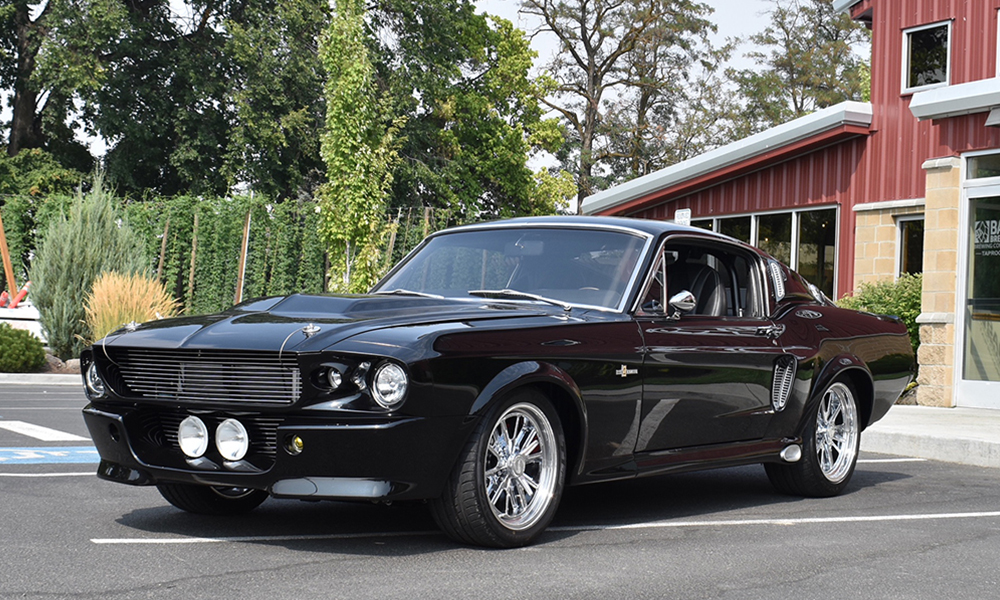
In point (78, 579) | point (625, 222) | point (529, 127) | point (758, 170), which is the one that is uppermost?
point (529, 127)

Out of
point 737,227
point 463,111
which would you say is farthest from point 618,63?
point 737,227

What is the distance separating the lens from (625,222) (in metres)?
6.97

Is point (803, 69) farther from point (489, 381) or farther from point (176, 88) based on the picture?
point (489, 381)

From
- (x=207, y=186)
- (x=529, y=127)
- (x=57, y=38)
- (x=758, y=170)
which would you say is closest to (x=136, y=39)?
(x=57, y=38)

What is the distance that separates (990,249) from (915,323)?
1544mm

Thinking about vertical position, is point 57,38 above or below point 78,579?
above

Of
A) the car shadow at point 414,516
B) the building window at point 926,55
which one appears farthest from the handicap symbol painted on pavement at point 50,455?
the building window at point 926,55

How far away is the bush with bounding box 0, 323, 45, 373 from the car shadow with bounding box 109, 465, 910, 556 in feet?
43.3

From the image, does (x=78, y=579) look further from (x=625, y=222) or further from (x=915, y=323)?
(x=915, y=323)

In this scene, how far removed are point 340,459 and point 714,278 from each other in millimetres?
3273

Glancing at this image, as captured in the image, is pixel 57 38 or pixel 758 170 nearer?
pixel 758 170

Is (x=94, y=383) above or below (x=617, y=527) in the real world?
above

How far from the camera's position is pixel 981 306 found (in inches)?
564

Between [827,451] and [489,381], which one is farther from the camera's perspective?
[827,451]
